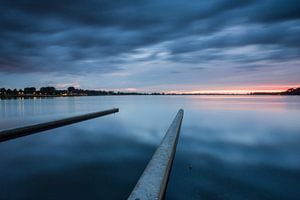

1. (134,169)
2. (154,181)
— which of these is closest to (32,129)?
(134,169)

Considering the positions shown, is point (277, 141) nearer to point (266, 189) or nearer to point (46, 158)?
point (266, 189)

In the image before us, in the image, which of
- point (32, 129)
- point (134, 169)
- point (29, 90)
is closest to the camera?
point (134, 169)

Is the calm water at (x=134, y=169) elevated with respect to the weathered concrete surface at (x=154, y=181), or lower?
lower

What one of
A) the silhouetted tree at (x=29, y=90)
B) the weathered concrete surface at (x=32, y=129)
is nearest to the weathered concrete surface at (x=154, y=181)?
the weathered concrete surface at (x=32, y=129)

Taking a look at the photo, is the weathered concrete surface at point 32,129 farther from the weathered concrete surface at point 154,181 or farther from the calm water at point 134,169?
the weathered concrete surface at point 154,181

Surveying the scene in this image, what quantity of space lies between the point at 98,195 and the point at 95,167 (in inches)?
80.3

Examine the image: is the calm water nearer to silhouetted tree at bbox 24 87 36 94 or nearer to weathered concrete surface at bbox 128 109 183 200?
weathered concrete surface at bbox 128 109 183 200

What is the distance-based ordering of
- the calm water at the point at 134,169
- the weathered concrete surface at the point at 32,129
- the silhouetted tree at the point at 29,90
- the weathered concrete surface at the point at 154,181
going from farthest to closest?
the silhouetted tree at the point at 29,90, the weathered concrete surface at the point at 32,129, the calm water at the point at 134,169, the weathered concrete surface at the point at 154,181

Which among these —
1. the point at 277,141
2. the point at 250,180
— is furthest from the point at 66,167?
the point at 277,141

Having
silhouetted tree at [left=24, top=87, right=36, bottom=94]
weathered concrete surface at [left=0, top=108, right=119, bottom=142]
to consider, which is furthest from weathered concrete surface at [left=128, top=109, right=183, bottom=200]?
silhouetted tree at [left=24, top=87, right=36, bottom=94]

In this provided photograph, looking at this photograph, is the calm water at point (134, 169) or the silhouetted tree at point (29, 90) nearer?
the calm water at point (134, 169)

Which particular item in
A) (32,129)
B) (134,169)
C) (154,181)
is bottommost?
(134,169)

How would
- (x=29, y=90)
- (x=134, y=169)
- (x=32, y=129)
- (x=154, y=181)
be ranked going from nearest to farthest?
(x=154, y=181) < (x=134, y=169) < (x=32, y=129) < (x=29, y=90)

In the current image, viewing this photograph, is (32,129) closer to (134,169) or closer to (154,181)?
(134,169)
